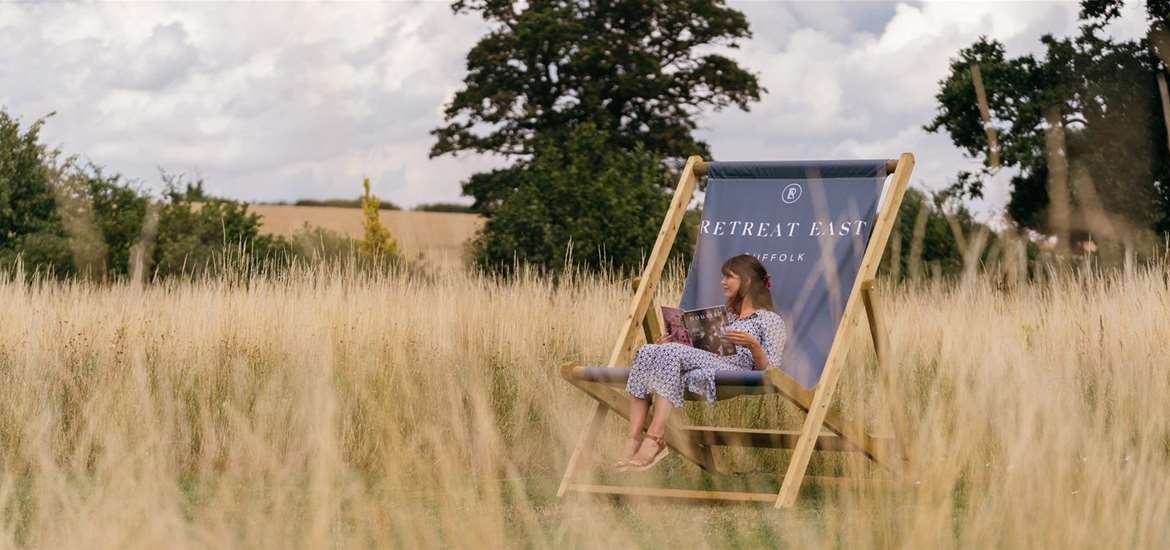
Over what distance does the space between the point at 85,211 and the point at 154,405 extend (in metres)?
10.5

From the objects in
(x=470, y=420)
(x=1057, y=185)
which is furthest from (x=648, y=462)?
(x=1057, y=185)

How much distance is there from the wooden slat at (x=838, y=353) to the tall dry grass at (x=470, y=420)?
0.13m

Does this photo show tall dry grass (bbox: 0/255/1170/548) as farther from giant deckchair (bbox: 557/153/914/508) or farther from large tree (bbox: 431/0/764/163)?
large tree (bbox: 431/0/764/163)

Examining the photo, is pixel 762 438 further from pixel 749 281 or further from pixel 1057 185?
pixel 1057 185

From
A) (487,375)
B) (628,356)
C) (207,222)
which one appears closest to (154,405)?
(487,375)

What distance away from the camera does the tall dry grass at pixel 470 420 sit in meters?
3.52

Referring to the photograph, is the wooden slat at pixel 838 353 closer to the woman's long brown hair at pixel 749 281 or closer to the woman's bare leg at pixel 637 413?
the woman's long brown hair at pixel 749 281

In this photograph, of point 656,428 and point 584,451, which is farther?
point 584,451

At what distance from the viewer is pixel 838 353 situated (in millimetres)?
4953

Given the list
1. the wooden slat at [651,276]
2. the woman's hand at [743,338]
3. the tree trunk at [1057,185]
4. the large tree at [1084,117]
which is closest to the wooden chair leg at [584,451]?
the wooden slat at [651,276]

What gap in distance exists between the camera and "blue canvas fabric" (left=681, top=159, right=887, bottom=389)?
5.22 metres

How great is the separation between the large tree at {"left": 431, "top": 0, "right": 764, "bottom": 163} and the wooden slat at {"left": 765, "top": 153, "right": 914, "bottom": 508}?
835 inches

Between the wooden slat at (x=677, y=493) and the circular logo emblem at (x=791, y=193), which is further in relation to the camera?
the circular logo emblem at (x=791, y=193)

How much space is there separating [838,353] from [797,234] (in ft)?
2.25
